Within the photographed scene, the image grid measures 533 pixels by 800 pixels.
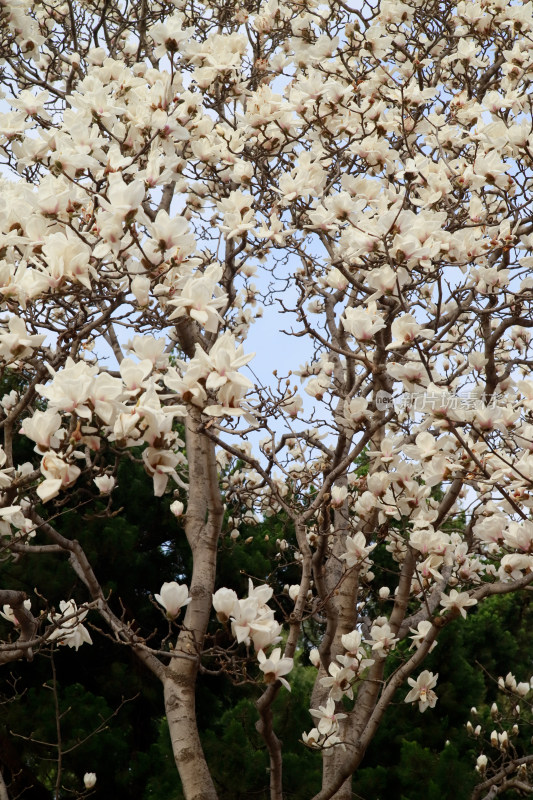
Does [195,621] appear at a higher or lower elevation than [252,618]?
higher

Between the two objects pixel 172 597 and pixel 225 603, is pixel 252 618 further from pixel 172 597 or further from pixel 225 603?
pixel 172 597

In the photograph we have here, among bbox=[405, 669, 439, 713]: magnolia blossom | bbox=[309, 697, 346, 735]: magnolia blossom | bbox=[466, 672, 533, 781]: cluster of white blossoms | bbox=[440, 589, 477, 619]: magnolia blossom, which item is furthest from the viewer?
bbox=[466, 672, 533, 781]: cluster of white blossoms

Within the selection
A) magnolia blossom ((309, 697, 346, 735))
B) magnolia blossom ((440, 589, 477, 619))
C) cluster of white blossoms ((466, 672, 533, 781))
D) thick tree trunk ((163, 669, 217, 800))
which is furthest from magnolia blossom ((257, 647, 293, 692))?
cluster of white blossoms ((466, 672, 533, 781))

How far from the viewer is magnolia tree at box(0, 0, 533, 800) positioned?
216cm

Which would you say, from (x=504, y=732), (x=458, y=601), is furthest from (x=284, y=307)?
(x=504, y=732)

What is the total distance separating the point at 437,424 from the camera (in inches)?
103

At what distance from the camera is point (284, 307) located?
12.5 ft

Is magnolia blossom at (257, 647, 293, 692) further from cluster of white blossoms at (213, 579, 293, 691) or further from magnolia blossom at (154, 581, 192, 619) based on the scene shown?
magnolia blossom at (154, 581, 192, 619)

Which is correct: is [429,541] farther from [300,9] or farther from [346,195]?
[300,9]

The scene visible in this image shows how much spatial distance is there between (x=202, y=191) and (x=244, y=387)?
328 centimetres

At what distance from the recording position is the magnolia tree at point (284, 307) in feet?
7.09

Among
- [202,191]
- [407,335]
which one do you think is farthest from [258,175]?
[407,335]

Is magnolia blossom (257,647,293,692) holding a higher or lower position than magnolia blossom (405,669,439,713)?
lower

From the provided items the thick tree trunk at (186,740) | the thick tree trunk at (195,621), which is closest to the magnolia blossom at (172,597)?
the thick tree trunk at (195,621)
